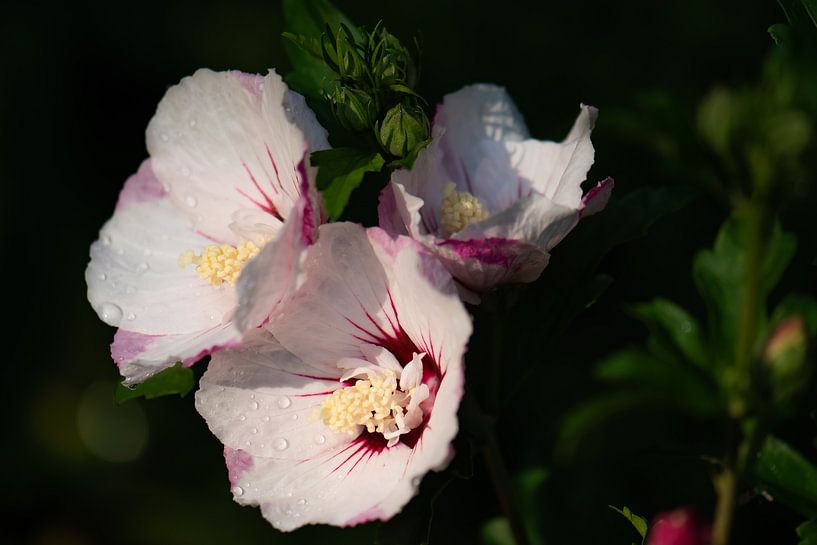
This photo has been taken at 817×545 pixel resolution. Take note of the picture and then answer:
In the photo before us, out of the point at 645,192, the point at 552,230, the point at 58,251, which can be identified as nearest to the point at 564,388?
the point at 645,192

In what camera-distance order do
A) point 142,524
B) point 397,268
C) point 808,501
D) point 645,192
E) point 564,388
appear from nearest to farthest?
point 397,268 → point 808,501 → point 645,192 → point 564,388 → point 142,524

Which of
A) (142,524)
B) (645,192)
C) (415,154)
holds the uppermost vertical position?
(415,154)

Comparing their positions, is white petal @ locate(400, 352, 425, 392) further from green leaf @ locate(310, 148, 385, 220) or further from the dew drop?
the dew drop

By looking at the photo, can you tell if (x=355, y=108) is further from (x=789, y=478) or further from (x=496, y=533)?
(x=496, y=533)

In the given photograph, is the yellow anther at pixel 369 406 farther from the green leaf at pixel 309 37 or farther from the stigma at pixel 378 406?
the green leaf at pixel 309 37

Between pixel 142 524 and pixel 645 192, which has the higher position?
pixel 645 192

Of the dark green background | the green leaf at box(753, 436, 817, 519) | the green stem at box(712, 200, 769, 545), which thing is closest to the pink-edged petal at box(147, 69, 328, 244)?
the green stem at box(712, 200, 769, 545)

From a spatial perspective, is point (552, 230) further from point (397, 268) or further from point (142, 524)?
point (142, 524)
